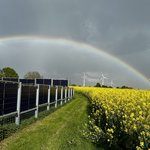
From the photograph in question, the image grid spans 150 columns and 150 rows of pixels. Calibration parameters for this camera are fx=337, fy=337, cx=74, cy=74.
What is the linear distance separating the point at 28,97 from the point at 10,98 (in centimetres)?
329

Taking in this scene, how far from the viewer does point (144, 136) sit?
6.76 m

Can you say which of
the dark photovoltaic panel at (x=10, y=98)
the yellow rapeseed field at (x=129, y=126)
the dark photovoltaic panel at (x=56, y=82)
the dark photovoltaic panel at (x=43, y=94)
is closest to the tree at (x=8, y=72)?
the dark photovoltaic panel at (x=56, y=82)

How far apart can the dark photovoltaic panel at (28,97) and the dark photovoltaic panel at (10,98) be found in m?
1.26

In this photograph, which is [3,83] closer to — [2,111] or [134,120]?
[2,111]

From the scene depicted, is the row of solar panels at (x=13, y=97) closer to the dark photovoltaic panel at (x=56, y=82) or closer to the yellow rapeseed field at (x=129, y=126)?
the yellow rapeseed field at (x=129, y=126)

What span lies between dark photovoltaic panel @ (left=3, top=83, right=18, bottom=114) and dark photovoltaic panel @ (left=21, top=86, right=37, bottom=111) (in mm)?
1262

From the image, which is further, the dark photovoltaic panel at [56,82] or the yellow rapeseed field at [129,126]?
the dark photovoltaic panel at [56,82]

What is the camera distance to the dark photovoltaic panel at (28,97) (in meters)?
14.9

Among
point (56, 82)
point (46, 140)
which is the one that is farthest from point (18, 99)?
point (56, 82)

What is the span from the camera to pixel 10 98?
12703 mm

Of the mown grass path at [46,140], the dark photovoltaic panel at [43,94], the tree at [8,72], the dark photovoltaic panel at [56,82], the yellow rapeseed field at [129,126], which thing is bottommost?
the mown grass path at [46,140]

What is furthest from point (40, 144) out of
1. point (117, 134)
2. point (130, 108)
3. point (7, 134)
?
point (130, 108)

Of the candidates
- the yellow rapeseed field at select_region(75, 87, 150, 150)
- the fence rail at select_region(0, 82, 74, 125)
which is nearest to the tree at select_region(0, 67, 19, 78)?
the fence rail at select_region(0, 82, 74, 125)

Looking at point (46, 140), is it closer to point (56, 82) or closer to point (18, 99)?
point (18, 99)
